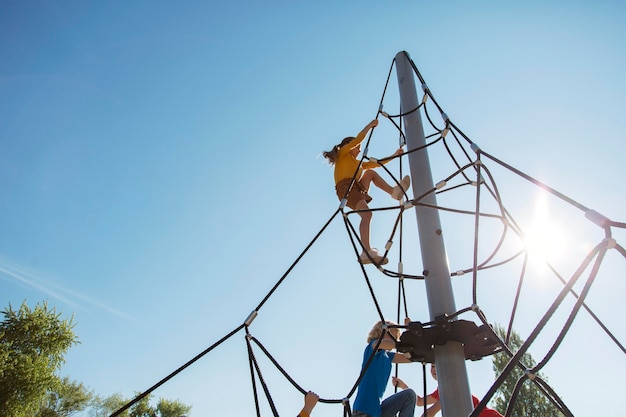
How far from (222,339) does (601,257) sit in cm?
261

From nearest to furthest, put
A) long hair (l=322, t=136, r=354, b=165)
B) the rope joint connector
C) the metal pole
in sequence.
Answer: the metal pole < the rope joint connector < long hair (l=322, t=136, r=354, b=165)

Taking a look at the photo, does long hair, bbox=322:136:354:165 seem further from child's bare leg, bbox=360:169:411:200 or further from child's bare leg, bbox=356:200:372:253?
child's bare leg, bbox=356:200:372:253

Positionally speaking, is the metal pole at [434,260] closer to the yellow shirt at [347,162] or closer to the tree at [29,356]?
the yellow shirt at [347,162]

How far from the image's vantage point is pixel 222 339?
327 cm

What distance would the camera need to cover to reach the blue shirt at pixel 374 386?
3.49 meters

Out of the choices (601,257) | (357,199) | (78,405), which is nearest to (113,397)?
(78,405)

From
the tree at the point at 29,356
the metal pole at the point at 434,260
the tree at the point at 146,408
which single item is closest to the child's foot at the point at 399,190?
the metal pole at the point at 434,260

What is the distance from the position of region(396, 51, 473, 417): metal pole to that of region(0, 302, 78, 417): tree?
15050 millimetres

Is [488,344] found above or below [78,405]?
below

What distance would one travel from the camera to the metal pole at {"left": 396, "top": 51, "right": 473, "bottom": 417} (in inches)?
97.6

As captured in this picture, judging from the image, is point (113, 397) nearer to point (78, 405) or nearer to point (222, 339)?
point (78, 405)

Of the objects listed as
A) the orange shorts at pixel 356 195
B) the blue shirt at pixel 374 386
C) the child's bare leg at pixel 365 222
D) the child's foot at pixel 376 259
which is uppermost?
the orange shorts at pixel 356 195

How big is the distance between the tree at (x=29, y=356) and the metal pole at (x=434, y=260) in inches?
593

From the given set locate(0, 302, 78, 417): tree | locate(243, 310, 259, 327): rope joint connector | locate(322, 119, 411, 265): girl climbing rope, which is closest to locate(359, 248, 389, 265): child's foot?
locate(322, 119, 411, 265): girl climbing rope
